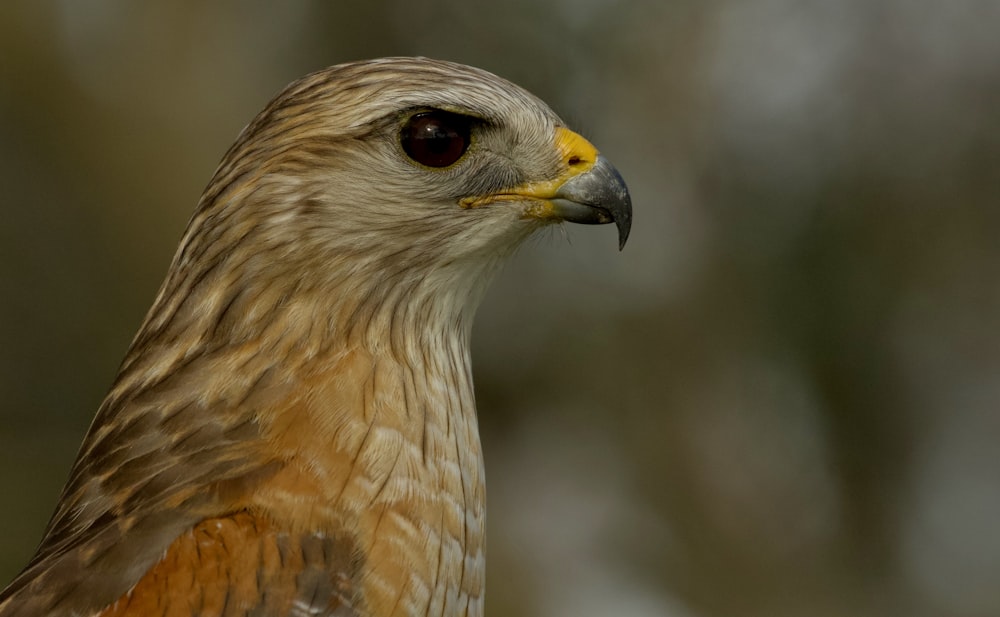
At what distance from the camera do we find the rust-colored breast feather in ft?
7.25

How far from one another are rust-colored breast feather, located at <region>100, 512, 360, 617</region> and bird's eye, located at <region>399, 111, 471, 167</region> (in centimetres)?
95

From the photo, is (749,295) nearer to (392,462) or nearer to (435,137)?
(435,137)

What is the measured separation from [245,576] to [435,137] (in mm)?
1134

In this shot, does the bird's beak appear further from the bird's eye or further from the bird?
the bird's eye

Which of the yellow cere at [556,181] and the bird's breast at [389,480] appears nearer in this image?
the bird's breast at [389,480]

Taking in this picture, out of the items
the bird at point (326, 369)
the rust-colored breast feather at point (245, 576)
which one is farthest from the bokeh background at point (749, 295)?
the rust-colored breast feather at point (245, 576)

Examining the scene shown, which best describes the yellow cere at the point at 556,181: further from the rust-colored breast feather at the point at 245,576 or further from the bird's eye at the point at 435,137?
the rust-colored breast feather at the point at 245,576

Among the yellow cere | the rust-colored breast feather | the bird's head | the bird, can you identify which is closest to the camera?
the rust-colored breast feather

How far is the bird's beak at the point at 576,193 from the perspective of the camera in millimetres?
2984

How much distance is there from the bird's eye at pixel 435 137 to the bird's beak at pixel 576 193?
0.12m

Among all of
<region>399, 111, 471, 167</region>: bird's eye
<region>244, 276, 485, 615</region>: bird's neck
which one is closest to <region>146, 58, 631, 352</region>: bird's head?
<region>399, 111, 471, 167</region>: bird's eye

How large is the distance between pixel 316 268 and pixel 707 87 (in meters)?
7.02

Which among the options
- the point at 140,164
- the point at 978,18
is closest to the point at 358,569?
the point at 140,164

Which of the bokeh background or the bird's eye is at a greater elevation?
the bird's eye
